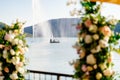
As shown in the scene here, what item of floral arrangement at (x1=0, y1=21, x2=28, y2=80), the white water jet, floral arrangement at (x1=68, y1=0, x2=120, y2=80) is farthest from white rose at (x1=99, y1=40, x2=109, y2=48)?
the white water jet

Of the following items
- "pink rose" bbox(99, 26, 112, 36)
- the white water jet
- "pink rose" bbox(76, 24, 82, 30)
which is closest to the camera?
"pink rose" bbox(99, 26, 112, 36)

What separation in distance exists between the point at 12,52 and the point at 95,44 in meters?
1.79

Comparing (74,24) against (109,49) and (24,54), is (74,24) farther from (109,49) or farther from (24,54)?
(24,54)

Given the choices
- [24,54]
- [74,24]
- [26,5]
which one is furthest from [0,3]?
[74,24]

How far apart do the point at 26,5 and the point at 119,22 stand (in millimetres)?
8323

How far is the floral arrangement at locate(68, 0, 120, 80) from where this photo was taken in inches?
155

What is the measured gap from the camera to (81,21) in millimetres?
4066

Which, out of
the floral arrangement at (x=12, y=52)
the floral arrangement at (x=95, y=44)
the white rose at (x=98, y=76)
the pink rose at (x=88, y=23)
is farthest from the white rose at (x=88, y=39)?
the floral arrangement at (x=12, y=52)

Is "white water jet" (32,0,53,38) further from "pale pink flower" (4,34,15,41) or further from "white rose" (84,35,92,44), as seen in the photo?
"white rose" (84,35,92,44)

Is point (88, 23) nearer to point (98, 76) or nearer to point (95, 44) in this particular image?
point (95, 44)

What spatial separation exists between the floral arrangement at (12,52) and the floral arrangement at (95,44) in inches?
60.6

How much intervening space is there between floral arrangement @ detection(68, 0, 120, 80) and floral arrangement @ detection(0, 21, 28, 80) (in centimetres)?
154

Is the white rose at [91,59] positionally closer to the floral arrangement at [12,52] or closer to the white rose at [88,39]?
the white rose at [88,39]

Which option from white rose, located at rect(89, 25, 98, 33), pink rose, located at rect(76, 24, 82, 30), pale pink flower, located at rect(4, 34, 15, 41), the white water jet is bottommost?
pale pink flower, located at rect(4, 34, 15, 41)
